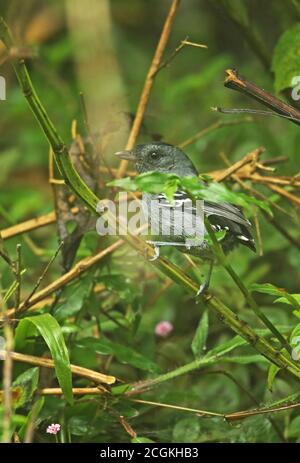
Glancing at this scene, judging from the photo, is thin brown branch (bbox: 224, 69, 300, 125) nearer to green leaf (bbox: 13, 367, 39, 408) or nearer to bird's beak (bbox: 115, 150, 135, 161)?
bird's beak (bbox: 115, 150, 135, 161)

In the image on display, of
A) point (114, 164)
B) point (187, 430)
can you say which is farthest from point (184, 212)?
point (114, 164)

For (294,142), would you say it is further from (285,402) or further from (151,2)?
(151,2)

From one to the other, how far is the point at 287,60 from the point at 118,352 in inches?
53.1

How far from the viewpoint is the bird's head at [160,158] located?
10.4 ft

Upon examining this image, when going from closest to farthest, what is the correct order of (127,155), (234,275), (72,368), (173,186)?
(173,186) < (234,275) < (72,368) < (127,155)

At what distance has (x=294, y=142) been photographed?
419 cm

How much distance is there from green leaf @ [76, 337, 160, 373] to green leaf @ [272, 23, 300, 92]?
1196mm

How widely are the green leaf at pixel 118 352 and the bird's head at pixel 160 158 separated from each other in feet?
2.35

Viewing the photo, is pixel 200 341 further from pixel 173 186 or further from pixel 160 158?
pixel 173 186

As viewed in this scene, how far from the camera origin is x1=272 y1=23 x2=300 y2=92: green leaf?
318cm

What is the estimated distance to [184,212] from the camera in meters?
2.90

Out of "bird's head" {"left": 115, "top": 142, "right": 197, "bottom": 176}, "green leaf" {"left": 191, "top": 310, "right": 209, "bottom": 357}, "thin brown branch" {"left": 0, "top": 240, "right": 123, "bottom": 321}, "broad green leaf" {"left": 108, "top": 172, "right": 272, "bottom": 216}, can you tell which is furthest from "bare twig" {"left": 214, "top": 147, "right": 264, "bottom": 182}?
"broad green leaf" {"left": 108, "top": 172, "right": 272, "bottom": 216}

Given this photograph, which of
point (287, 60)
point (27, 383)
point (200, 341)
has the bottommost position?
point (27, 383)

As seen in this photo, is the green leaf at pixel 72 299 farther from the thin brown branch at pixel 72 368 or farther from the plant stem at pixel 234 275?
the plant stem at pixel 234 275
